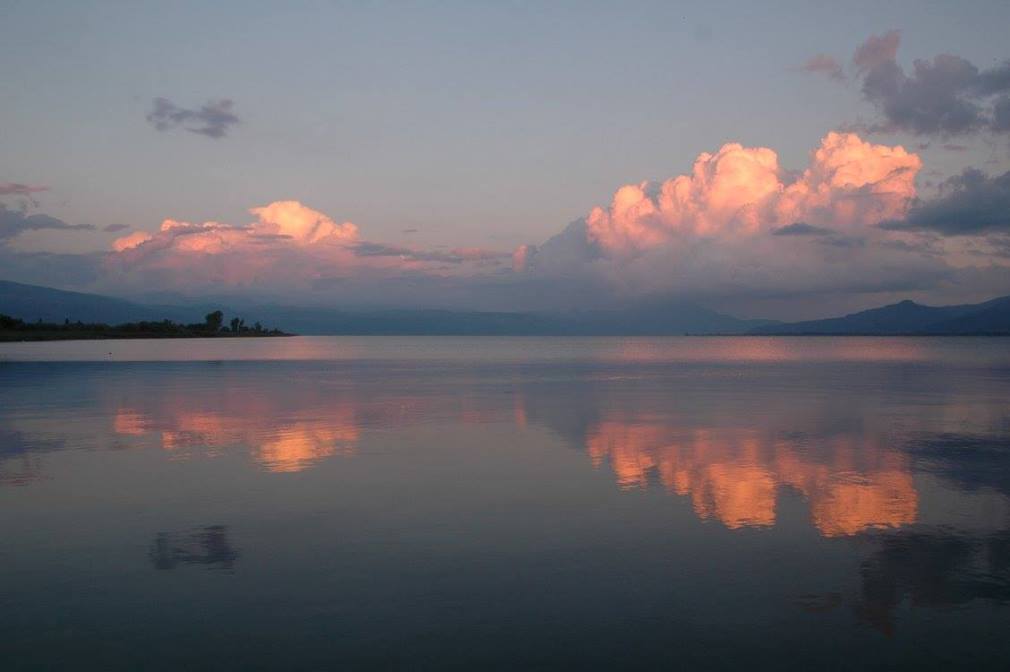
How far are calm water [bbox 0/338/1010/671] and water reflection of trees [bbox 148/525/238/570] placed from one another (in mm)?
63

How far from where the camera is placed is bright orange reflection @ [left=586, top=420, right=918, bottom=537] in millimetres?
15398

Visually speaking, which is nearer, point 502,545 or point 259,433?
point 502,545

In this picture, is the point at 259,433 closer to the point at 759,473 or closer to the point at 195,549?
the point at 195,549

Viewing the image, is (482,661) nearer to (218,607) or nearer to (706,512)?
(218,607)

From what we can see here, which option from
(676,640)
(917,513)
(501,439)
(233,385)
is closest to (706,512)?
(917,513)

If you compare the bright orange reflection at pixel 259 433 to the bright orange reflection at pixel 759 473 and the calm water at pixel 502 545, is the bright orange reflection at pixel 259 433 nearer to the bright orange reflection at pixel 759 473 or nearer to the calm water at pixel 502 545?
the calm water at pixel 502 545

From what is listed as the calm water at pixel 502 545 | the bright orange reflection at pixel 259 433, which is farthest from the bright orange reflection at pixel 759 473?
the bright orange reflection at pixel 259 433

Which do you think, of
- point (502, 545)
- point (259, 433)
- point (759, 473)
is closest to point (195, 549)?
point (502, 545)

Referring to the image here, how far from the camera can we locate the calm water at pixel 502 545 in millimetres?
9281

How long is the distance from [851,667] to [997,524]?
25.5 feet

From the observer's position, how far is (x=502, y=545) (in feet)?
43.7

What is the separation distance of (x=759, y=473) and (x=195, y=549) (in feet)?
42.0

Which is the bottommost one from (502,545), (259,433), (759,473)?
(502,545)

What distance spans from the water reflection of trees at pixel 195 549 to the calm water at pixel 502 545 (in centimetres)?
6
